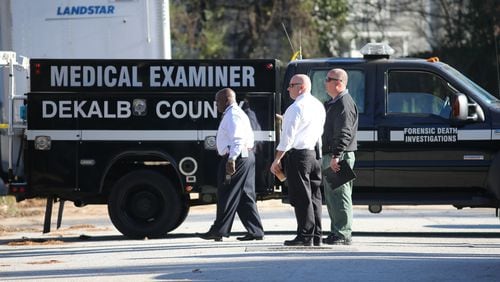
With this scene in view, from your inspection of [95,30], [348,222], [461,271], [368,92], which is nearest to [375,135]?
[368,92]

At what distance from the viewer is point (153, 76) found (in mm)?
13094

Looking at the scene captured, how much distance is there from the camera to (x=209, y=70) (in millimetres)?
13109

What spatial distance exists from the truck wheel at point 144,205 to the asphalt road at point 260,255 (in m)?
0.20

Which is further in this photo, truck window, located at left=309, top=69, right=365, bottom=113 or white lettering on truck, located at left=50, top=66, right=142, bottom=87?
truck window, located at left=309, top=69, right=365, bottom=113

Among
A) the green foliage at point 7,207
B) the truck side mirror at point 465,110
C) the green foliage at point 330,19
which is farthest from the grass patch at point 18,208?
the green foliage at point 330,19

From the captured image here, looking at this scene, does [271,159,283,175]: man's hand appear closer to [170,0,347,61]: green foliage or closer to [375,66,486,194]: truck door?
[375,66,486,194]: truck door

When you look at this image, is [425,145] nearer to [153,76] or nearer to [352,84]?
[352,84]

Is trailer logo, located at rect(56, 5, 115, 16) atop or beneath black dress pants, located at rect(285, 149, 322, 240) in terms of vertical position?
atop

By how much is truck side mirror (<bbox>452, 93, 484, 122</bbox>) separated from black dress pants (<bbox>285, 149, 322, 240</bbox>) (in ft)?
6.62

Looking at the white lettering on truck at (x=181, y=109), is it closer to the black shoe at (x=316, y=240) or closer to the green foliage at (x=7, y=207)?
the black shoe at (x=316, y=240)

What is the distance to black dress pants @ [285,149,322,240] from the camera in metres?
11.5

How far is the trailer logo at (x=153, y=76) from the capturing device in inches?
516

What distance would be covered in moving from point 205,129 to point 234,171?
2.95 ft

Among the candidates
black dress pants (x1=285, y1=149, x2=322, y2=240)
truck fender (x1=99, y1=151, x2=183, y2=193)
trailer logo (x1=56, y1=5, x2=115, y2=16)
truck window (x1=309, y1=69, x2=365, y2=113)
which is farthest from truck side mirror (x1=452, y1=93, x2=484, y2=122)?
trailer logo (x1=56, y1=5, x2=115, y2=16)
